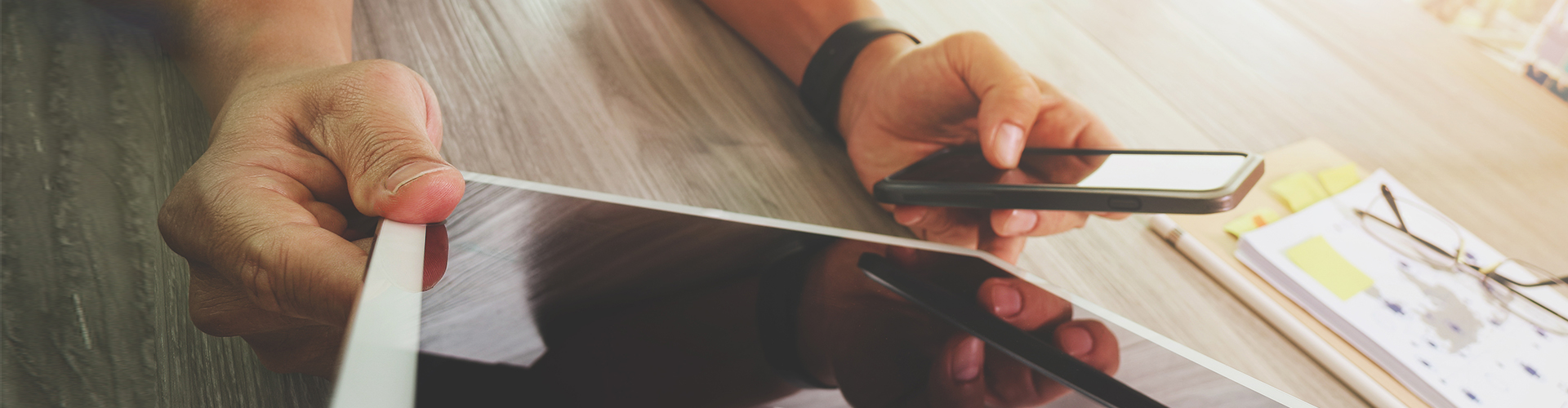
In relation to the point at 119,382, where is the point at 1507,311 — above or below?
below

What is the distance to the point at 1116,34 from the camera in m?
0.77

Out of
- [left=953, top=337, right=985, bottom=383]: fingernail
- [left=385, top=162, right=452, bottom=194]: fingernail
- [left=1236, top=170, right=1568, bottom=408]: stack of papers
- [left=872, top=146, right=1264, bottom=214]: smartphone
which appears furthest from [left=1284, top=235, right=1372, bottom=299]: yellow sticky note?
[left=385, top=162, right=452, bottom=194]: fingernail

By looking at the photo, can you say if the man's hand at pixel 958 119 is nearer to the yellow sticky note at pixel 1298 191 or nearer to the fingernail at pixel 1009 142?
the fingernail at pixel 1009 142

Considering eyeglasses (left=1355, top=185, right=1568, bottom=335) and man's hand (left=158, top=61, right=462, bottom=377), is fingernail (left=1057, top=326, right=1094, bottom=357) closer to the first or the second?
man's hand (left=158, top=61, right=462, bottom=377)

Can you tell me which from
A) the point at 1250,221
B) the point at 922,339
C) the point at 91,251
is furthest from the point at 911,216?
the point at 91,251

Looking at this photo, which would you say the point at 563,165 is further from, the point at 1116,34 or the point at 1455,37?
the point at 1455,37

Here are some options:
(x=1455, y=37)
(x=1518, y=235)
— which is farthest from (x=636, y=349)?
(x=1455, y=37)

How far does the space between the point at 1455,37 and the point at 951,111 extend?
31.2 inches

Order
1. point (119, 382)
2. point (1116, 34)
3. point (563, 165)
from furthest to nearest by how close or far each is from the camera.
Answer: point (1116, 34) < point (563, 165) < point (119, 382)

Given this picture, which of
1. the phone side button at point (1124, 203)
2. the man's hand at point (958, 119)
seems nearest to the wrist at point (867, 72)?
the man's hand at point (958, 119)

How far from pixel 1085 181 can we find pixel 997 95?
0.12 metres

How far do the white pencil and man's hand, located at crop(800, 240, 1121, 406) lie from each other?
25 centimetres

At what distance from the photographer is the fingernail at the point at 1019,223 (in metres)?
0.53

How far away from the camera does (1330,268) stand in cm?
55
